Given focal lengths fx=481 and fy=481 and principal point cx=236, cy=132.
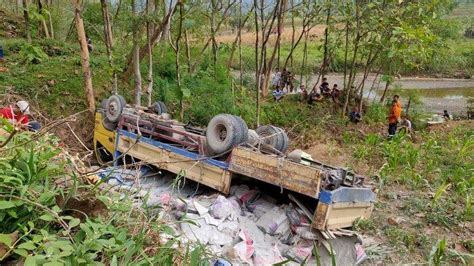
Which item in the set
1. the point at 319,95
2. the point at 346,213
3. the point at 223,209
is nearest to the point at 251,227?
the point at 223,209

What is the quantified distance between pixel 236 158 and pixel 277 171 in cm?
70

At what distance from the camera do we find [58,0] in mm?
20422

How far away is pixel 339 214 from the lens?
5871 millimetres

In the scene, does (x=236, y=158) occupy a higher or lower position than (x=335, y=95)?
higher

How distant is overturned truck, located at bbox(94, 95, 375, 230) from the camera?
5770 millimetres

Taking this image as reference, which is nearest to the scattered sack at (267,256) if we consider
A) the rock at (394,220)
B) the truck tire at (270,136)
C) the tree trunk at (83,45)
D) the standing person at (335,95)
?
the truck tire at (270,136)

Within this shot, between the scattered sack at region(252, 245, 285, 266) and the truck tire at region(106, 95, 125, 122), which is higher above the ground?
the truck tire at region(106, 95, 125, 122)

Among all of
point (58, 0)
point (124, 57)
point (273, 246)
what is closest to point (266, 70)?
point (124, 57)

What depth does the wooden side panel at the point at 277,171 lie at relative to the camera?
225 inches

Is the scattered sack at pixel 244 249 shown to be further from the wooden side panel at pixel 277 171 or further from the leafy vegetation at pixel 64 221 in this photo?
the leafy vegetation at pixel 64 221

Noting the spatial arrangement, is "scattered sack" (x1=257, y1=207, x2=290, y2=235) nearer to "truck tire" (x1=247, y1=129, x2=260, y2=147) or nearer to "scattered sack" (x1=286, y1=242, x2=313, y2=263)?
"scattered sack" (x1=286, y1=242, x2=313, y2=263)

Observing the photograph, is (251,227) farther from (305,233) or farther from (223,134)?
(223,134)

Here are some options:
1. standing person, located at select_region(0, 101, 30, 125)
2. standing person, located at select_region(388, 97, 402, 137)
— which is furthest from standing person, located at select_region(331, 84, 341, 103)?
standing person, located at select_region(0, 101, 30, 125)

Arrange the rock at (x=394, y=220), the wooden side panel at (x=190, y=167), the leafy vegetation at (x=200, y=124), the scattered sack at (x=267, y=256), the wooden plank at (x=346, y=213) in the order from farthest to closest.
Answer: the rock at (x=394, y=220), the wooden side panel at (x=190, y=167), the wooden plank at (x=346, y=213), the scattered sack at (x=267, y=256), the leafy vegetation at (x=200, y=124)
